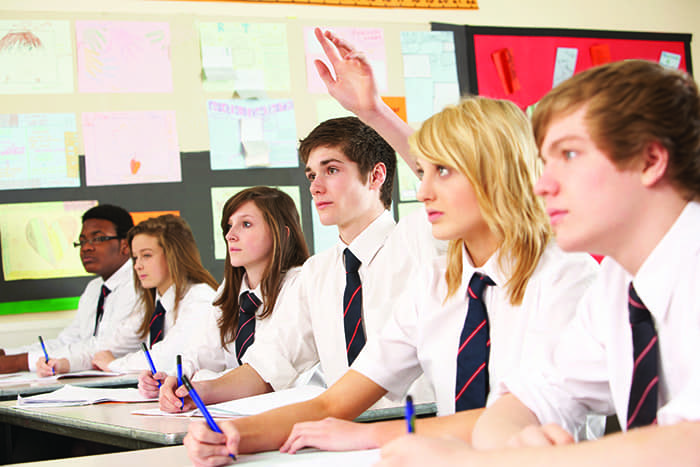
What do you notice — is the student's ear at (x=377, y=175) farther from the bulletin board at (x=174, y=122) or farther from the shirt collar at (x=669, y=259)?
the bulletin board at (x=174, y=122)

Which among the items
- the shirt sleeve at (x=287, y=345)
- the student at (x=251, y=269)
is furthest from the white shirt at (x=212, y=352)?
the shirt sleeve at (x=287, y=345)

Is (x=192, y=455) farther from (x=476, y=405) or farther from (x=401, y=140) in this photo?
(x=401, y=140)

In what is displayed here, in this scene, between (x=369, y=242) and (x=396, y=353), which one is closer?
(x=396, y=353)


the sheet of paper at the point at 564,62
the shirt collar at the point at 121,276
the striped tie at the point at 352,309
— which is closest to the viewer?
the striped tie at the point at 352,309

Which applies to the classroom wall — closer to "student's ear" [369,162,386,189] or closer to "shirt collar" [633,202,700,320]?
"student's ear" [369,162,386,189]

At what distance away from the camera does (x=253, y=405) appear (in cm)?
150

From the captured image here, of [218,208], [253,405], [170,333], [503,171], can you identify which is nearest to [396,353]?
[253,405]

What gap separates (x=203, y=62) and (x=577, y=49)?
2.42 m

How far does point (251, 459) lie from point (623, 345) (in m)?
0.60

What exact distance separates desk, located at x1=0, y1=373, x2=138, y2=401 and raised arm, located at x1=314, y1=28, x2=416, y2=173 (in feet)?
4.66

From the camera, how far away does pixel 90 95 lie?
12.6 ft

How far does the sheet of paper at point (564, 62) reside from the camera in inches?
179

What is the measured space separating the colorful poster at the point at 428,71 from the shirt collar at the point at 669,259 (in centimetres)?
343

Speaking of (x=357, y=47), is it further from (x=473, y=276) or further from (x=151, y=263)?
(x=473, y=276)
